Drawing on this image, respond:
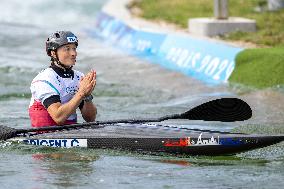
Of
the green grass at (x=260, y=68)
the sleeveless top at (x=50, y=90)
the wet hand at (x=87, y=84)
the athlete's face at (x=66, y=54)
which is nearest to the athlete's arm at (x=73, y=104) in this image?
the wet hand at (x=87, y=84)

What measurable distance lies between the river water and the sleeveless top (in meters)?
0.35

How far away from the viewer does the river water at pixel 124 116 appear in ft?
30.7

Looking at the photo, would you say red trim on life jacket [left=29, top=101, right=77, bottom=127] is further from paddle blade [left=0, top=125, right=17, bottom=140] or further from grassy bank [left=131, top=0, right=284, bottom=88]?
grassy bank [left=131, top=0, right=284, bottom=88]

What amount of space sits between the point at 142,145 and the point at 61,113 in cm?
94

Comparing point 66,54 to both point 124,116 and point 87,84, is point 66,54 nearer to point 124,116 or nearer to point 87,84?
point 87,84

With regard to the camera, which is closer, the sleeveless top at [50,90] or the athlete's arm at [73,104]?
the athlete's arm at [73,104]

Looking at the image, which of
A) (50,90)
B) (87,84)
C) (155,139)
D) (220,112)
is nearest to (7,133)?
(50,90)

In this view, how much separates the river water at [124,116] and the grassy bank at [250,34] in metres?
0.48

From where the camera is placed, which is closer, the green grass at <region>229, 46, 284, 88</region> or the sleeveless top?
the sleeveless top

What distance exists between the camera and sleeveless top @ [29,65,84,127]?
10.8 metres

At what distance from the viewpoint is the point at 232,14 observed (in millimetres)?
24703

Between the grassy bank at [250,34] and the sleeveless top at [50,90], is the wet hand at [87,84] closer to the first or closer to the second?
the sleeveless top at [50,90]

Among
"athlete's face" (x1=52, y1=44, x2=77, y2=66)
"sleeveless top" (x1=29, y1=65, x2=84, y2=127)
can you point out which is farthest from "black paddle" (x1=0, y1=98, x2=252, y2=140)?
"athlete's face" (x1=52, y1=44, x2=77, y2=66)

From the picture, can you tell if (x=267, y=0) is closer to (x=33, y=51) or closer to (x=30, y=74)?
(x=33, y=51)
